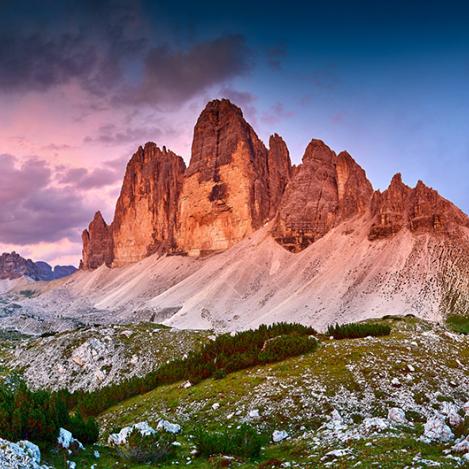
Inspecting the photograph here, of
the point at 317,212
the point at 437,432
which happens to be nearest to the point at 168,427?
the point at 437,432

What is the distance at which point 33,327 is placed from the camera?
129m

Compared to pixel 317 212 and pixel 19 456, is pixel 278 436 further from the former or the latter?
pixel 317 212

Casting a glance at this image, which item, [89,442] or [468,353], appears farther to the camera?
[468,353]

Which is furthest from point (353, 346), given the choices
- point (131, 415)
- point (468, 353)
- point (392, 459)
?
point (392, 459)

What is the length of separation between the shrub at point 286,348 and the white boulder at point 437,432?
16121mm

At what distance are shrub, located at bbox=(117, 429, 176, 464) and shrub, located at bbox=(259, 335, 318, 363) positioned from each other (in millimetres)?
13996

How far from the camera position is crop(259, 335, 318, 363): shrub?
33.2 m

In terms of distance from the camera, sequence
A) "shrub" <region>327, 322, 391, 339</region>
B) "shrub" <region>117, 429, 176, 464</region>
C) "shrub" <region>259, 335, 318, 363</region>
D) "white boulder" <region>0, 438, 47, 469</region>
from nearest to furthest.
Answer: "white boulder" <region>0, 438, 47, 469</region> → "shrub" <region>117, 429, 176, 464</region> → "shrub" <region>259, 335, 318, 363</region> → "shrub" <region>327, 322, 391, 339</region>

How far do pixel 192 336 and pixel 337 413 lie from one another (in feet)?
101

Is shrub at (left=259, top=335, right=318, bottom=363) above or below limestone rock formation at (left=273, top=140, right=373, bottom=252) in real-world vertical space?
below

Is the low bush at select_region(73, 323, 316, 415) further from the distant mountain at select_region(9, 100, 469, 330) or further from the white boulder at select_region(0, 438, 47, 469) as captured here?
the distant mountain at select_region(9, 100, 469, 330)

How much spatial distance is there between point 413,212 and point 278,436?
141 metres

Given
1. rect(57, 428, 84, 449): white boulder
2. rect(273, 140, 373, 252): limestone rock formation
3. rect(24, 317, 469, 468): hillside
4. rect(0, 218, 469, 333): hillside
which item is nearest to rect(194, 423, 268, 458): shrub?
rect(24, 317, 469, 468): hillside

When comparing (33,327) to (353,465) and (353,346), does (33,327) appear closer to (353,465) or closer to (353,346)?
(353,346)
